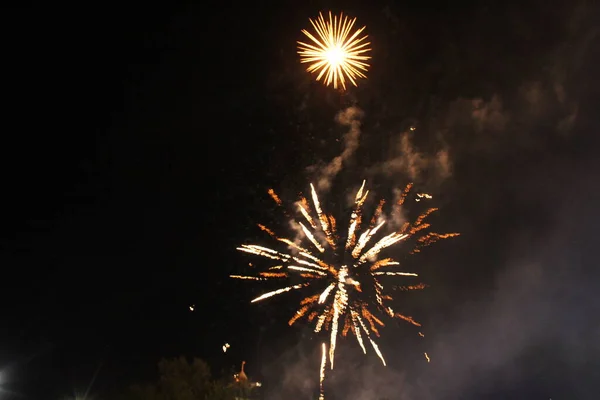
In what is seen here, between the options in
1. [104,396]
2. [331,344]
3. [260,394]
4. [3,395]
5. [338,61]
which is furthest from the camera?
[260,394]

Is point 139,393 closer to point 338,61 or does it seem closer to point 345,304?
point 345,304

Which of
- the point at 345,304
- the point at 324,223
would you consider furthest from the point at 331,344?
the point at 324,223

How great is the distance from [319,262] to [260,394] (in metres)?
13.9

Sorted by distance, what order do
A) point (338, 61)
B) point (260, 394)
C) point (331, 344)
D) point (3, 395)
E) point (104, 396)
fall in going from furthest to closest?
1. point (260, 394)
2. point (3, 395)
3. point (104, 396)
4. point (331, 344)
5. point (338, 61)

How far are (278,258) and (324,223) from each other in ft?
7.00

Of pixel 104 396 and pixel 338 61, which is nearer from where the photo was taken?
pixel 338 61

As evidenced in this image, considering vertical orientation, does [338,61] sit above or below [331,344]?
above

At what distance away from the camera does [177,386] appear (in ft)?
58.5

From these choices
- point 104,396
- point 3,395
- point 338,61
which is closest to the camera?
point 338,61

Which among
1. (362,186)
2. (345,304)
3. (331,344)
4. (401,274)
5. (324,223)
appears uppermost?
(362,186)

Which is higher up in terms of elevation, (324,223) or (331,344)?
(324,223)

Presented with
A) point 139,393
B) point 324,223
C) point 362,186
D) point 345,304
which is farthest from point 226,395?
point 362,186

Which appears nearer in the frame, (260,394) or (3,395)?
(3,395)

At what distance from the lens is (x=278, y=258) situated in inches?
680
